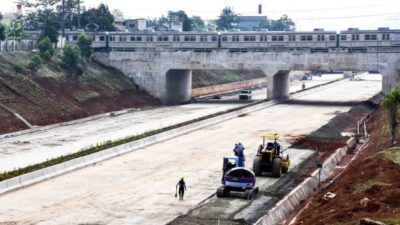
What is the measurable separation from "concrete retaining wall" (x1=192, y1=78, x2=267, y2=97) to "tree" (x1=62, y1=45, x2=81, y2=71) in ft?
94.1

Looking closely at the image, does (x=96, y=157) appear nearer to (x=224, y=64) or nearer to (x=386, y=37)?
(x=224, y=64)

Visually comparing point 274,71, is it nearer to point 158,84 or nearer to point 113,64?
point 158,84

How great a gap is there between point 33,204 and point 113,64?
71431 mm

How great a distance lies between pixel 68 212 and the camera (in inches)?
1348

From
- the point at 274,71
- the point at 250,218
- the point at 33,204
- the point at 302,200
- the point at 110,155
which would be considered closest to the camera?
the point at 250,218

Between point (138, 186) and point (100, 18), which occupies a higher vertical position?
point (100, 18)

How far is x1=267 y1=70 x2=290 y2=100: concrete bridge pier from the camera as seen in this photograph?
99856 mm

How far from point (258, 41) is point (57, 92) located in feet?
114

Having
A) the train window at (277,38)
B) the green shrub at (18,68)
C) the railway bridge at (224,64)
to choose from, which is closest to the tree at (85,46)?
the railway bridge at (224,64)

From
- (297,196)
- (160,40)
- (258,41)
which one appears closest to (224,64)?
(258,41)

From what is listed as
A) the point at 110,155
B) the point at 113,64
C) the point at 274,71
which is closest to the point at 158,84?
the point at 113,64

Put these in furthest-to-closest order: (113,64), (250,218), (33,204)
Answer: (113,64) → (33,204) → (250,218)

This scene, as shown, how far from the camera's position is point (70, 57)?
312 feet

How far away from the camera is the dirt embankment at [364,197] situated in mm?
29656
